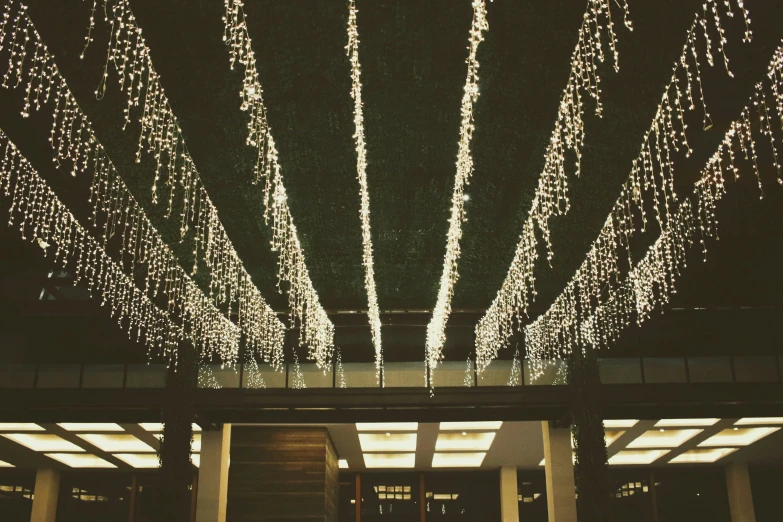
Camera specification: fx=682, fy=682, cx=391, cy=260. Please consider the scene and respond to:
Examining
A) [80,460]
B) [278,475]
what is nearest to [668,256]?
[278,475]

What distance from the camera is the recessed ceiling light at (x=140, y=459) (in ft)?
55.3

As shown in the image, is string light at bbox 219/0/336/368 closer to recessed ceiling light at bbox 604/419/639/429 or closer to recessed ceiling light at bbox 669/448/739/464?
recessed ceiling light at bbox 604/419/639/429

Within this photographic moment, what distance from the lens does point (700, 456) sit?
1791cm

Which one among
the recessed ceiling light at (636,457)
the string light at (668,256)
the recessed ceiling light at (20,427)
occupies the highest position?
the string light at (668,256)

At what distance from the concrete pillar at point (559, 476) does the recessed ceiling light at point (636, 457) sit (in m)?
5.24

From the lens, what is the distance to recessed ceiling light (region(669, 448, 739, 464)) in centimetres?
1739

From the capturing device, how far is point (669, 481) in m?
19.1

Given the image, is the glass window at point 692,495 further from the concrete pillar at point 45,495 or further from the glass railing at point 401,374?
the concrete pillar at point 45,495

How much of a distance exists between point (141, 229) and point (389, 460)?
39.1 feet

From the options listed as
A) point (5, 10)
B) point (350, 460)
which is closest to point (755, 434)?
point (350, 460)

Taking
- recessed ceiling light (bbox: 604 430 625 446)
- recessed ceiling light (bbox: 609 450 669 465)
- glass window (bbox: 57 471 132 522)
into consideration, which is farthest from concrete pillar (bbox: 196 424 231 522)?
recessed ceiling light (bbox: 609 450 669 465)

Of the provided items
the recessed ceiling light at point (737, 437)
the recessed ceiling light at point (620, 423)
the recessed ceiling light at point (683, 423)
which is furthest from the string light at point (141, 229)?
the recessed ceiling light at point (737, 437)

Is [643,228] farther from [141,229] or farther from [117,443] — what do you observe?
[117,443]

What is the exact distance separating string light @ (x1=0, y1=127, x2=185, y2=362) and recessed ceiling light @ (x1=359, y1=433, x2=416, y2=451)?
5429 millimetres
